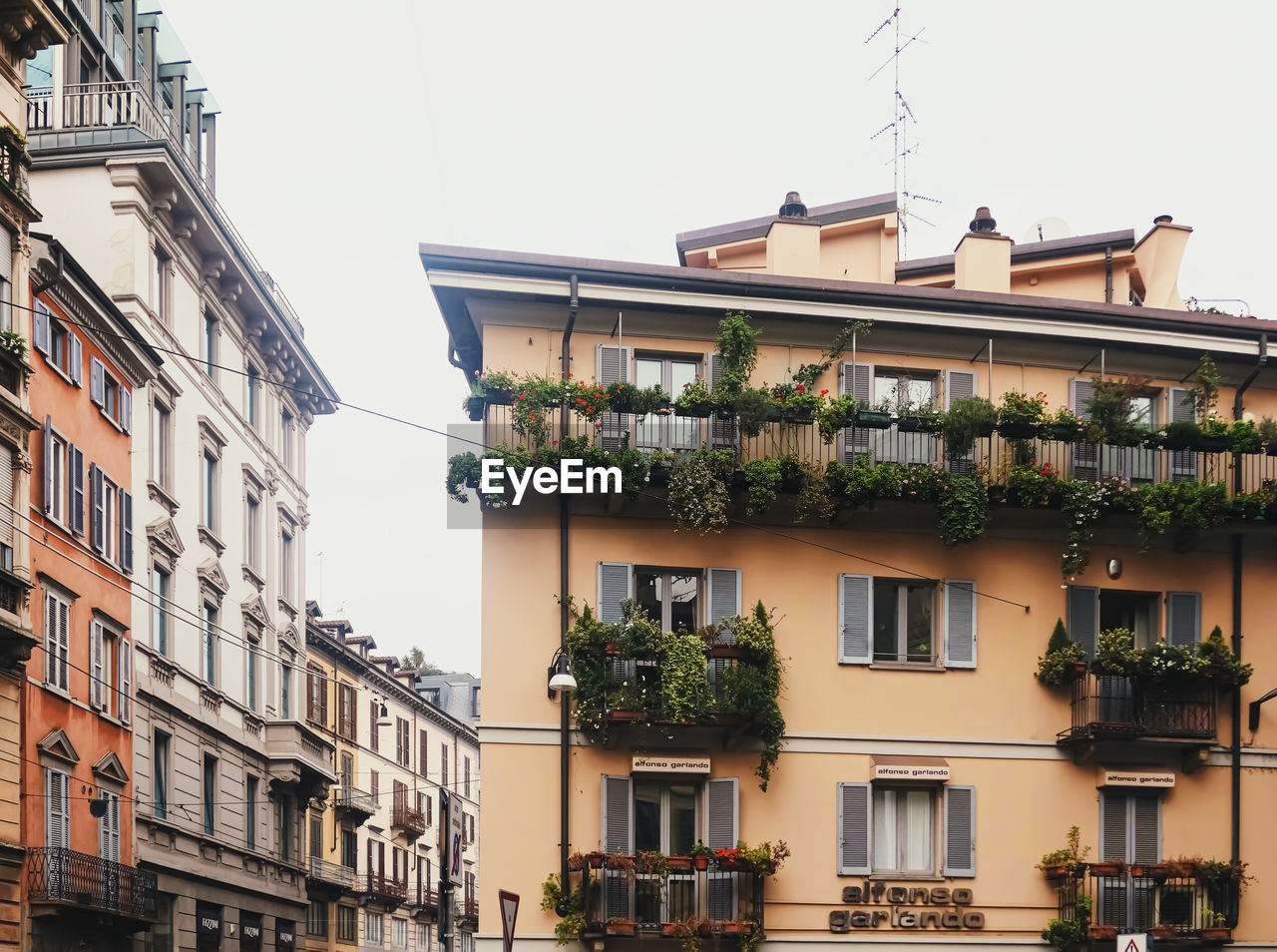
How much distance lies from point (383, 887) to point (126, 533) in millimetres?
36301

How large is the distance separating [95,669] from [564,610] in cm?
1439

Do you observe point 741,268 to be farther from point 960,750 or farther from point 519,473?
point 960,750

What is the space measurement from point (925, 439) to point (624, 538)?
16.0ft

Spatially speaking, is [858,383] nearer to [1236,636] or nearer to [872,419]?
[872,419]

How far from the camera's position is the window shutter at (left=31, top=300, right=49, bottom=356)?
31.2m

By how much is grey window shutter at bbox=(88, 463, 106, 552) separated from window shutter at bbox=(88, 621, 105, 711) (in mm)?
1697

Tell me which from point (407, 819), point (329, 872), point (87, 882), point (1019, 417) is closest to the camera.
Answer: point (1019, 417)

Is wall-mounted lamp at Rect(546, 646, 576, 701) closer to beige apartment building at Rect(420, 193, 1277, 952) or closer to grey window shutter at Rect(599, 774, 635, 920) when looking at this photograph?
beige apartment building at Rect(420, 193, 1277, 952)

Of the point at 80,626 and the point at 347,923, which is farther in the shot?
the point at 347,923

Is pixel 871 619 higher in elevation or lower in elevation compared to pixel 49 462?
lower

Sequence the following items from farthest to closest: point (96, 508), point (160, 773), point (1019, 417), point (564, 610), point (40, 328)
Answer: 1. point (160, 773)
2. point (96, 508)
3. point (40, 328)
4. point (1019, 417)
5. point (564, 610)

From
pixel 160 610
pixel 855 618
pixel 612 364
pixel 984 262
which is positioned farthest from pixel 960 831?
pixel 160 610

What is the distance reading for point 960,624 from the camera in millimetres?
25203

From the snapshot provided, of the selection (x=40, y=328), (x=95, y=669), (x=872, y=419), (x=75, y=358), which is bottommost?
(x=95, y=669)
